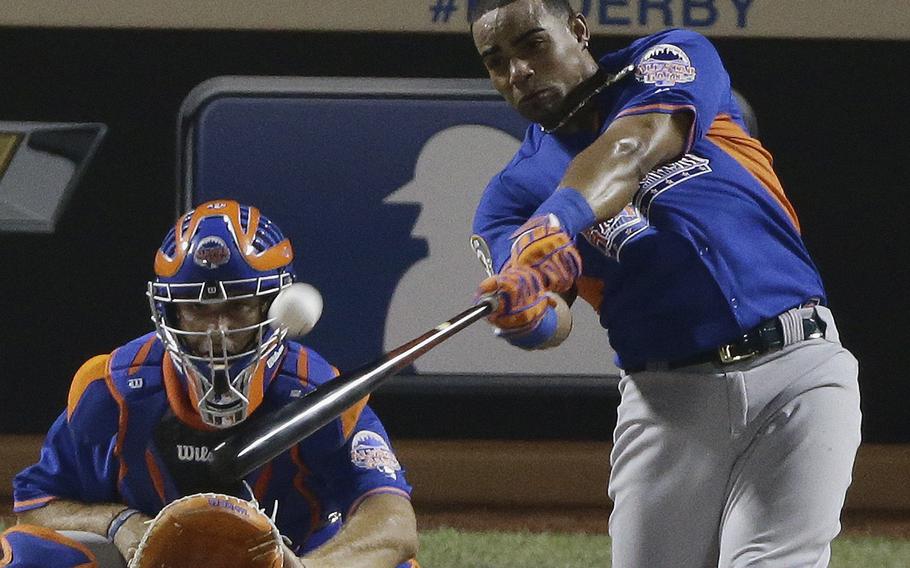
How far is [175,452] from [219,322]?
32 cm

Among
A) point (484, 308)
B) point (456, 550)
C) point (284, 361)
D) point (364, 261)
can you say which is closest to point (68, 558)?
point (284, 361)

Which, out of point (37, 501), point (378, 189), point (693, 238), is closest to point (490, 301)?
point (693, 238)

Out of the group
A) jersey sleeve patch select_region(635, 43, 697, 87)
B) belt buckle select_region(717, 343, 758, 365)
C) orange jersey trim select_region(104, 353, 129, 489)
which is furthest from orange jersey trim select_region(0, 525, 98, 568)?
jersey sleeve patch select_region(635, 43, 697, 87)

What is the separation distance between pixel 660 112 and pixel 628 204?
0.80 ft

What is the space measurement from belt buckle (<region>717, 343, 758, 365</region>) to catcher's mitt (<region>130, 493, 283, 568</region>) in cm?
102

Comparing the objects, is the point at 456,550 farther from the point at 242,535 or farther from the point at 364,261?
the point at 242,535

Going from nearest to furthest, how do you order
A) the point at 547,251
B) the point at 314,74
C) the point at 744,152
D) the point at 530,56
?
1. the point at 547,251
2. the point at 530,56
3. the point at 744,152
4. the point at 314,74

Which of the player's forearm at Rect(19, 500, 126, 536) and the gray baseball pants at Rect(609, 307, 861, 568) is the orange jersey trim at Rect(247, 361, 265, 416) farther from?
the gray baseball pants at Rect(609, 307, 861, 568)

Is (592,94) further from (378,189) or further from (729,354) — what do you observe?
(378,189)

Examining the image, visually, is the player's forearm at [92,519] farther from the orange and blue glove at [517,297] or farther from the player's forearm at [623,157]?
the player's forearm at [623,157]

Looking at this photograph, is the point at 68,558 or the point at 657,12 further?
the point at 657,12

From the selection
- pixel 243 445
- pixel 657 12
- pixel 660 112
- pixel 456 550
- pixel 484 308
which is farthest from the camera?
pixel 657 12

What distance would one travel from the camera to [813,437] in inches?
120

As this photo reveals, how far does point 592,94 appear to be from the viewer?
3270 millimetres
